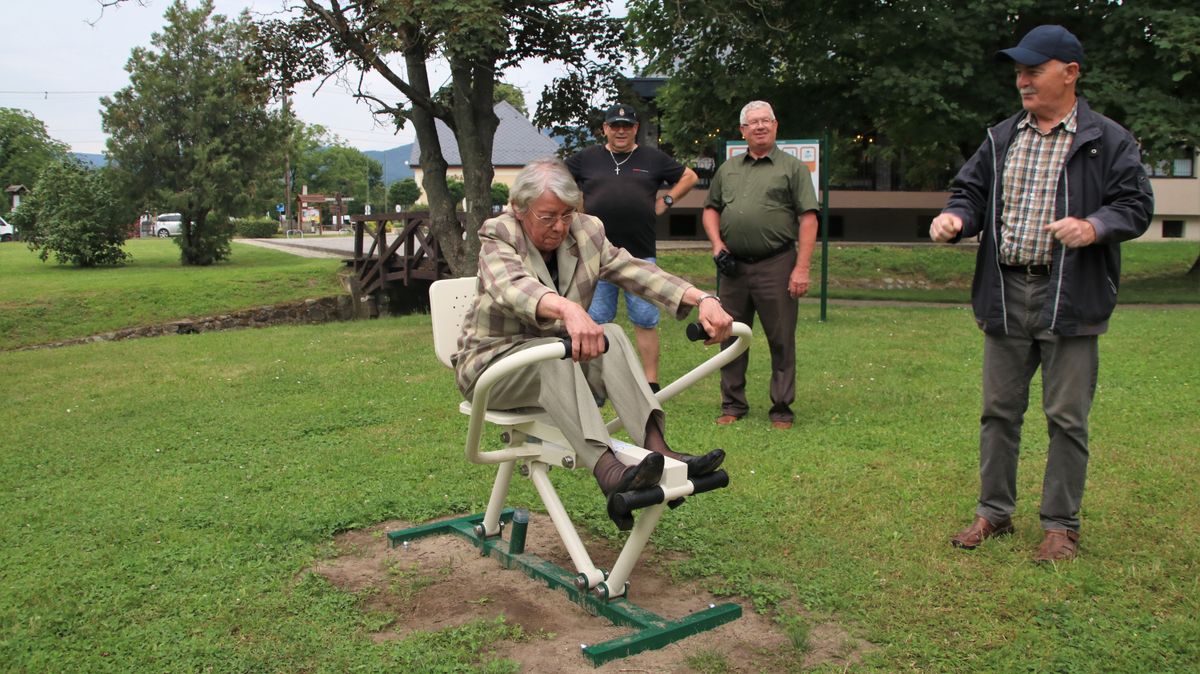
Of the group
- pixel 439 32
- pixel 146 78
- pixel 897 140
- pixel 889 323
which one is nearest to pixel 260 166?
pixel 146 78

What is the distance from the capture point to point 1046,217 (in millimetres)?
3986

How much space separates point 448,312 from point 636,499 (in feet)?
4.61

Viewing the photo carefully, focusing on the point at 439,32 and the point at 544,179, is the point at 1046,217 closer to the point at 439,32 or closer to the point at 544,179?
the point at 544,179

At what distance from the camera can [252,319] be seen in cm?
2020

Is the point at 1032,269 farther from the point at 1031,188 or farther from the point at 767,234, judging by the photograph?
the point at 767,234

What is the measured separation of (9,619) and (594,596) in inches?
84.3

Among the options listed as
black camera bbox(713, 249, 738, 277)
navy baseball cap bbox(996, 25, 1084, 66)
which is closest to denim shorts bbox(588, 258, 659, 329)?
black camera bbox(713, 249, 738, 277)

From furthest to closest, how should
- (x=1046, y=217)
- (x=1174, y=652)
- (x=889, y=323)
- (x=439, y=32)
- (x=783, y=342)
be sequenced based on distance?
(x=889, y=323)
(x=439, y=32)
(x=783, y=342)
(x=1046, y=217)
(x=1174, y=652)

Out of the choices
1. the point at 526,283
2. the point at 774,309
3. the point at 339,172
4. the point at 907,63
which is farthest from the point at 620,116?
the point at 339,172

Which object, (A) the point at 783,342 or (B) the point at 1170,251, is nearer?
(A) the point at 783,342

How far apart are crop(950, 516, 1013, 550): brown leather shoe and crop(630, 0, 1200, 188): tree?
1110 centimetres

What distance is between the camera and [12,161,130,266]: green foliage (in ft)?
92.0

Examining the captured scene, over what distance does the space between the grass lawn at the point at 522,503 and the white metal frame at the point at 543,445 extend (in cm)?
43

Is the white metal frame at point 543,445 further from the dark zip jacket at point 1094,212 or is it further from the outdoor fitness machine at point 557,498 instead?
the dark zip jacket at point 1094,212
